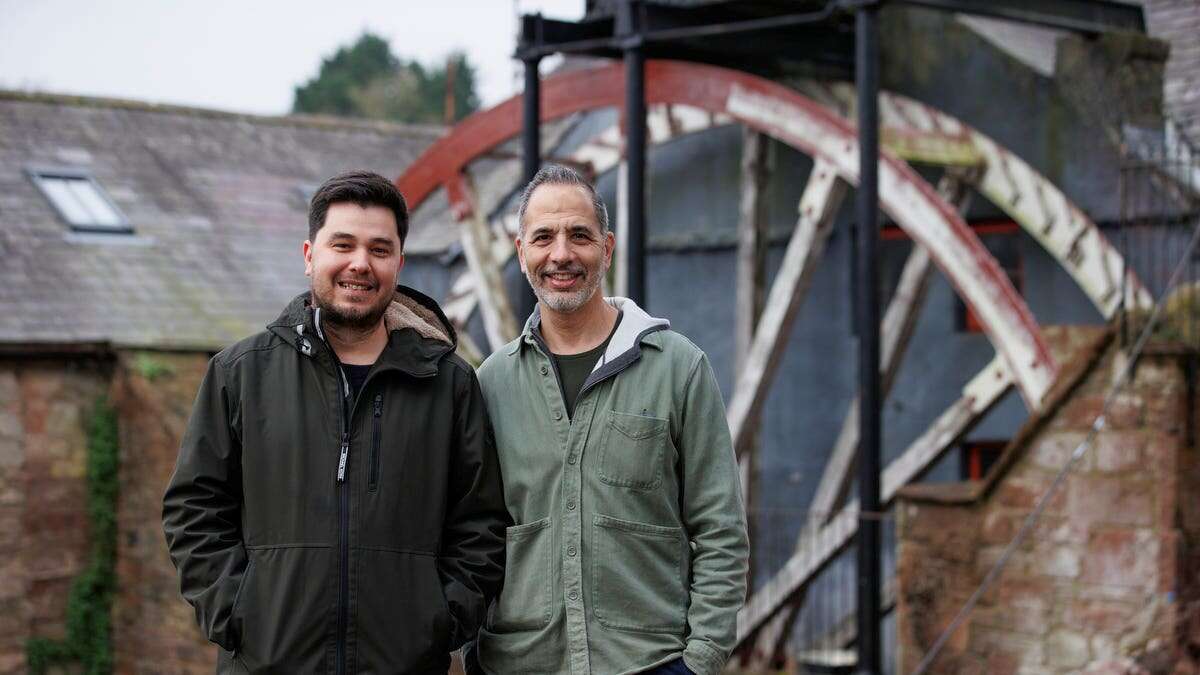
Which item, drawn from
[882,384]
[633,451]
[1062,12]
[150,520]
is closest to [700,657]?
Result: [633,451]

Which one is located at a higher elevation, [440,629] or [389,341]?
[389,341]

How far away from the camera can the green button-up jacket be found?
143 inches

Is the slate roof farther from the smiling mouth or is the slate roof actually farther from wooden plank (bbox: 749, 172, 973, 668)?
the smiling mouth

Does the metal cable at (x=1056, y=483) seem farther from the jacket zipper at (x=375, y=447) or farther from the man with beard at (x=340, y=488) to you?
the jacket zipper at (x=375, y=447)

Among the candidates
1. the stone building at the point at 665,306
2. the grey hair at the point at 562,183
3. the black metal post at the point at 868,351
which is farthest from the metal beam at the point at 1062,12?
the grey hair at the point at 562,183

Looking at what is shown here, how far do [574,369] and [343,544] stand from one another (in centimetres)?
67

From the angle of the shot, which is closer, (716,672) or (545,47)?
(716,672)

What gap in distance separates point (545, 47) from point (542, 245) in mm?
7998

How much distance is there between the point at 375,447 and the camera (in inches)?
143

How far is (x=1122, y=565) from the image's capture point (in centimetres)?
766

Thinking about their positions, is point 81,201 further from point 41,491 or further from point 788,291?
point 788,291

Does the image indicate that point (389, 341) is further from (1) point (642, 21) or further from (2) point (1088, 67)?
(2) point (1088, 67)

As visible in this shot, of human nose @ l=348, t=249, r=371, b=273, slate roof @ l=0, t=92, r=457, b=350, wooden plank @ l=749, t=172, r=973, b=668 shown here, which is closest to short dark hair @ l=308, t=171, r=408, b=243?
human nose @ l=348, t=249, r=371, b=273

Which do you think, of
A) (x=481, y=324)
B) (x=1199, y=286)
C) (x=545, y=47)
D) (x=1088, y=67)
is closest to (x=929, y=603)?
(x=1199, y=286)
